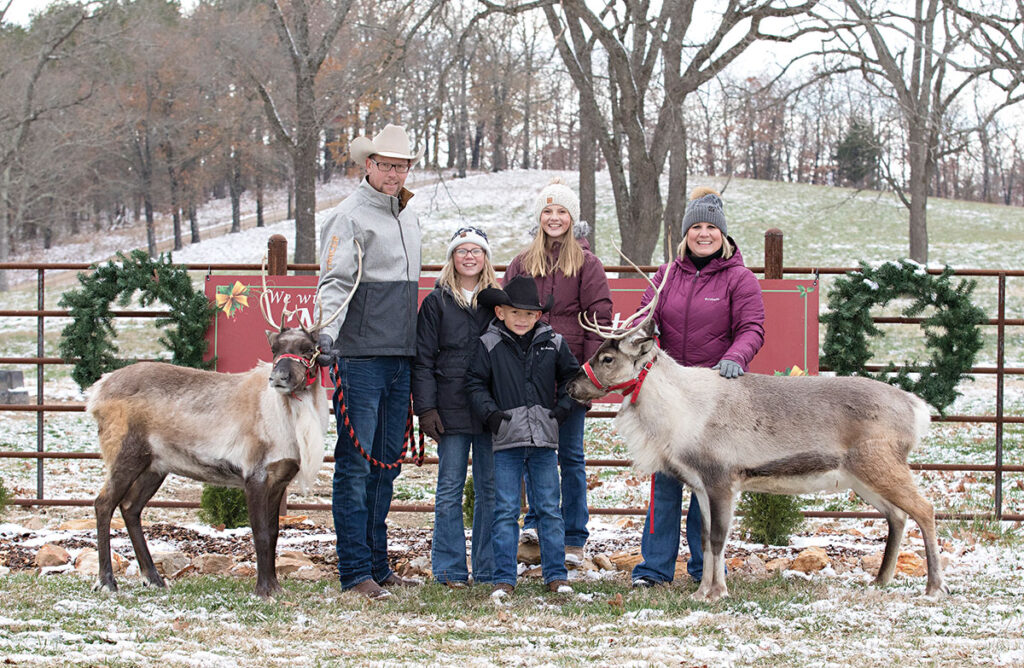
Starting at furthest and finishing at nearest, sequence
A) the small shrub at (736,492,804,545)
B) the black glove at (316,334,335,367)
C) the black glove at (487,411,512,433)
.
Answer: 1. the small shrub at (736,492,804,545)
2. the black glove at (487,411,512,433)
3. the black glove at (316,334,335,367)

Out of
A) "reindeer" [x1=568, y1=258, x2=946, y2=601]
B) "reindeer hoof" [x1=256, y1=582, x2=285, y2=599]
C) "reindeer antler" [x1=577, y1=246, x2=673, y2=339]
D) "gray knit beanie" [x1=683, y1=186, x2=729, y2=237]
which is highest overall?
"gray knit beanie" [x1=683, y1=186, x2=729, y2=237]

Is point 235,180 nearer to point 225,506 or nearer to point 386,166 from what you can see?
point 225,506

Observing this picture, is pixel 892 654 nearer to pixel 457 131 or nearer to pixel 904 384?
pixel 904 384

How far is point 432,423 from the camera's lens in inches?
234

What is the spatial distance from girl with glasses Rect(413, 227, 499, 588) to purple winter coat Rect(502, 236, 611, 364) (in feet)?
1.16

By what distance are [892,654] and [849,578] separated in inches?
71.5

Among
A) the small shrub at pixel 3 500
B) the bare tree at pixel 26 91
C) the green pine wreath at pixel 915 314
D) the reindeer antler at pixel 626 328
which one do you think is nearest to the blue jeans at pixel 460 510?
the reindeer antler at pixel 626 328

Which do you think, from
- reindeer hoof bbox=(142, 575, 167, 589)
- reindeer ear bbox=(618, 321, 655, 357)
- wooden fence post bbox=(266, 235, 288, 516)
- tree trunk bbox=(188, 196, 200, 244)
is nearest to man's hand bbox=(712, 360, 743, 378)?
reindeer ear bbox=(618, 321, 655, 357)

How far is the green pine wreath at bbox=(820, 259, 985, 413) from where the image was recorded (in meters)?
7.75

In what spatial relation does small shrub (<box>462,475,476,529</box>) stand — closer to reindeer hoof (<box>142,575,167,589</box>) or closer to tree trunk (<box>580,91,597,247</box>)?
reindeer hoof (<box>142,575,167,589</box>)

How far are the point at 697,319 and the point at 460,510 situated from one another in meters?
1.91

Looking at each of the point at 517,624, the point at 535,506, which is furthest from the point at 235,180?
the point at 517,624

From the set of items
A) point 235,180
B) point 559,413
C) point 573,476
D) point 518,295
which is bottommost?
point 573,476

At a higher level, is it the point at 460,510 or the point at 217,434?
the point at 217,434
